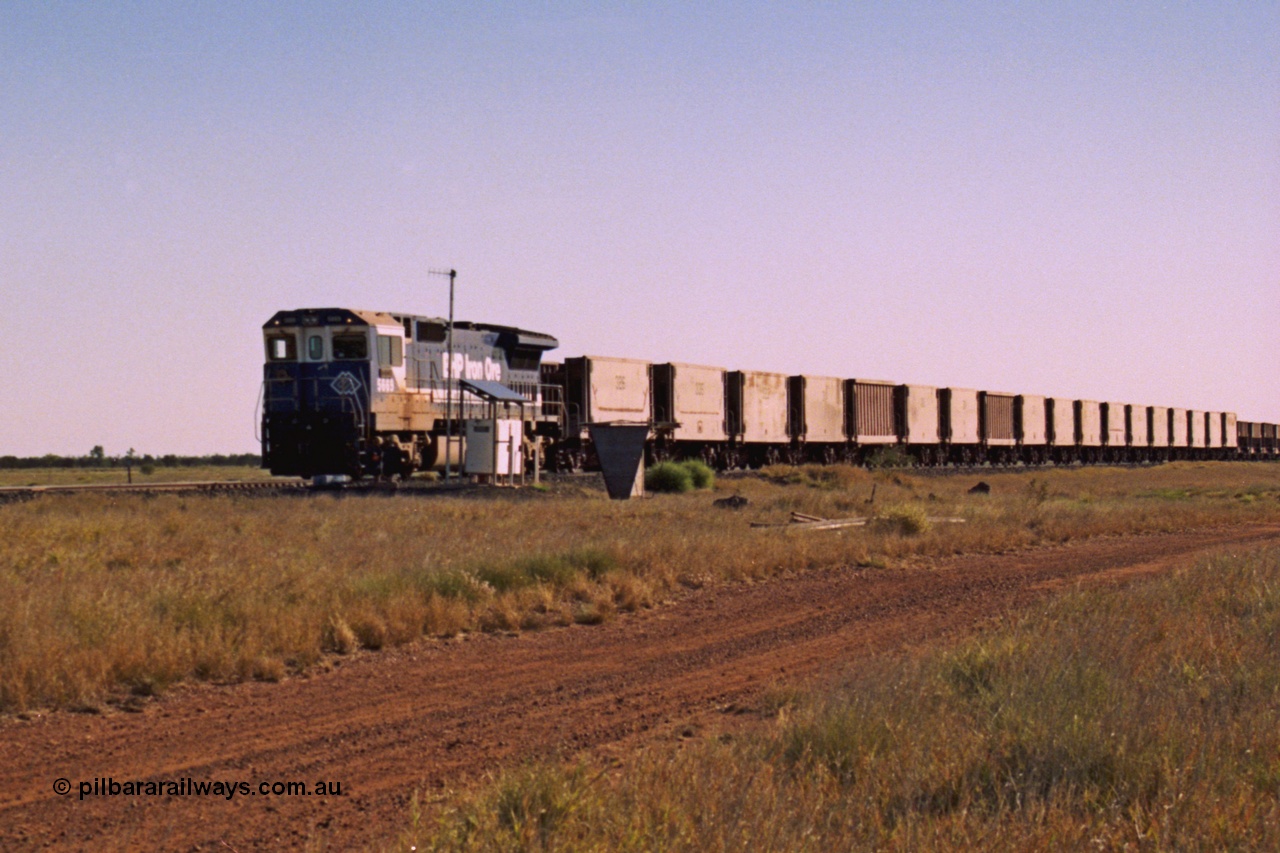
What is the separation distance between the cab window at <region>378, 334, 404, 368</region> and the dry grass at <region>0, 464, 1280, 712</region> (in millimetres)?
5501

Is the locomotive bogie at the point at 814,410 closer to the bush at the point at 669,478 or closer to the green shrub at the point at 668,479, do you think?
the bush at the point at 669,478

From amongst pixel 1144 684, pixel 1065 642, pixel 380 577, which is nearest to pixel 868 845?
pixel 1144 684

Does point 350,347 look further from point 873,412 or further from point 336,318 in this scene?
point 873,412

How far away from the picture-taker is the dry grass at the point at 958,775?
449 cm

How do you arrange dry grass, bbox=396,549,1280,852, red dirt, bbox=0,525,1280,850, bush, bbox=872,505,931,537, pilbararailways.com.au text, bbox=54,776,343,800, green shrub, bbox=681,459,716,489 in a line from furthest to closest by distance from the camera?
1. green shrub, bbox=681,459,716,489
2. bush, bbox=872,505,931,537
3. pilbararailways.com.au text, bbox=54,776,343,800
4. red dirt, bbox=0,525,1280,850
5. dry grass, bbox=396,549,1280,852

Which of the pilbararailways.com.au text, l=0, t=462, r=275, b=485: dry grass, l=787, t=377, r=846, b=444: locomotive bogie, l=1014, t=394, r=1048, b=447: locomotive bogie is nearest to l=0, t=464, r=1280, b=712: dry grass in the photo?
the pilbararailways.com.au text

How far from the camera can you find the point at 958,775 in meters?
5.36

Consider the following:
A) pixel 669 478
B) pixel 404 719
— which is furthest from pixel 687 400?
pixel 404 719

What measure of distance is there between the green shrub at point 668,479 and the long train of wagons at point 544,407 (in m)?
1.24

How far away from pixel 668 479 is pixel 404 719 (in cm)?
2424

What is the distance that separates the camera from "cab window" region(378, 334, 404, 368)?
2848 cm

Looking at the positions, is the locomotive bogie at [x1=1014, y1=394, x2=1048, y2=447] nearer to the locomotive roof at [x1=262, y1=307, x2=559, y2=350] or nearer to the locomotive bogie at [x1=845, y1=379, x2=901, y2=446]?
the locomotive bogie at [x1=845, y1=379, x2=901, y2=446]

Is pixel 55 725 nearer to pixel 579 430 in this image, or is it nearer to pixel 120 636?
pixel 120 636

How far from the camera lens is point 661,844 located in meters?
4.34
